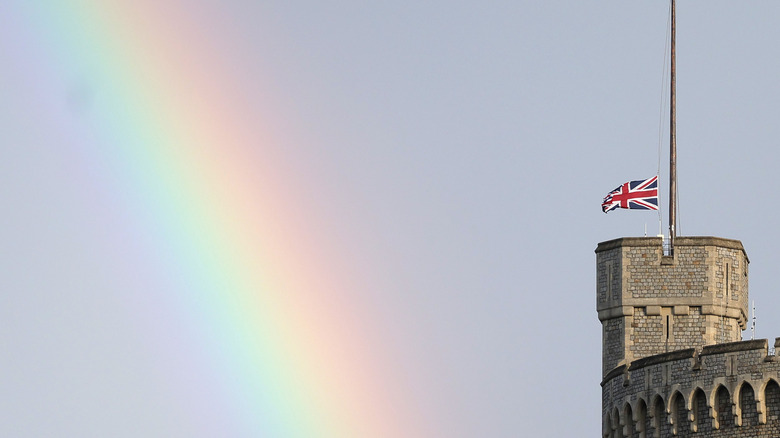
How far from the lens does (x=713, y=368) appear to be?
237 feet

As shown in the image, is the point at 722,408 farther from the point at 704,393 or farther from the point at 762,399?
the point at 762,399

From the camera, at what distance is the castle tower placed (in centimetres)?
8031

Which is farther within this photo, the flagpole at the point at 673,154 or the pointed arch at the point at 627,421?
the flagpole at the point at 673,154

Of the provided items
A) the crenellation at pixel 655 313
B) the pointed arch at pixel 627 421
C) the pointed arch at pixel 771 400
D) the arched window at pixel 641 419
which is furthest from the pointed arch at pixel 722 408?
the pointed arch at pixel 627 421

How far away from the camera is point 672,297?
8062cm

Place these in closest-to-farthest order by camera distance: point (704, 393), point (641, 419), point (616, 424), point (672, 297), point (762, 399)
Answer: point (762, 399) < point (704, 393) < point (641, 419) < point (616, 424) < point (672, 297)

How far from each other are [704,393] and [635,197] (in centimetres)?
1531

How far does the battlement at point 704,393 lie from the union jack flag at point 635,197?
34.1 ft

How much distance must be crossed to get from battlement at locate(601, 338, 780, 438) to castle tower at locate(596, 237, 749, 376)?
326 cm

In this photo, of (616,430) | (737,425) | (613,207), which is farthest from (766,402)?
(613,207)

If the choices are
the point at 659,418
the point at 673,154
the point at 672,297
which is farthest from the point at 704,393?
the point at 673,154

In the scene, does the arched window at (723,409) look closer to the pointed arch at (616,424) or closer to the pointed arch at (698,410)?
the pointed arch at (698,410)

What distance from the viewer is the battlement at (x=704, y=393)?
232 ft

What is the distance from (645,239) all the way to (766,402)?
12.4 meters
